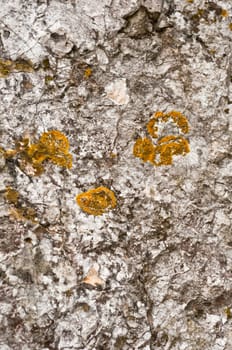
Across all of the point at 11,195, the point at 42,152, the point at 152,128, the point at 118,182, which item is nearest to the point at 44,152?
the point at 42,152

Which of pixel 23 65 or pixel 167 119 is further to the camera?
pixel 167 119

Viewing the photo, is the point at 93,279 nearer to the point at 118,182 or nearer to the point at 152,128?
the point at 118,182

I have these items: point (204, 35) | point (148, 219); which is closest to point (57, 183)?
point (148, 219)

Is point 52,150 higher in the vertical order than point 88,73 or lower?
lower

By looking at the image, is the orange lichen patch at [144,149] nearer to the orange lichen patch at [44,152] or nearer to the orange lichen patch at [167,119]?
the orange lichen patch at [167,119]

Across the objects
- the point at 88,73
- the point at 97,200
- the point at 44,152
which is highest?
the point at 88,73

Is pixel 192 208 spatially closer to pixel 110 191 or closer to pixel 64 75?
pixel 110 191
